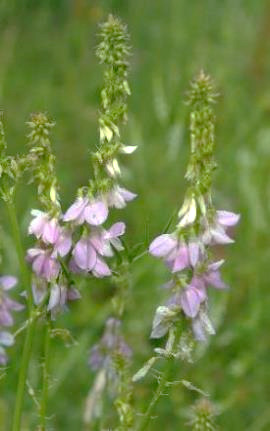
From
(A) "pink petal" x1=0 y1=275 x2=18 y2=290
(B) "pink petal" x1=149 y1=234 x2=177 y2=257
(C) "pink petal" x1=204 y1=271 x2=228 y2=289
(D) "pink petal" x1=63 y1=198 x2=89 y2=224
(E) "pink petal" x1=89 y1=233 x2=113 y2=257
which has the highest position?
(A) "pink petal" x1=0 y1=275 x2=18 y2=290

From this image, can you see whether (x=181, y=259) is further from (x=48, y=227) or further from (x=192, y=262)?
(x=48, y=227)

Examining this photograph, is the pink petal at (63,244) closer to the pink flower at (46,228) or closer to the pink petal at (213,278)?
the pink flower at (46,228)

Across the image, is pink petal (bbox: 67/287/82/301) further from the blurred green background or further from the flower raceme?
the blurred green background

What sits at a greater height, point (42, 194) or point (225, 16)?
point (225, 16)

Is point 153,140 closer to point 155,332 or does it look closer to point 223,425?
point 223,425

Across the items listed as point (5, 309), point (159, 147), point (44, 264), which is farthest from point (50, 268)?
point (159, 147)

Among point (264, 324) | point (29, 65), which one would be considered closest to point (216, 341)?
point (264, 324)

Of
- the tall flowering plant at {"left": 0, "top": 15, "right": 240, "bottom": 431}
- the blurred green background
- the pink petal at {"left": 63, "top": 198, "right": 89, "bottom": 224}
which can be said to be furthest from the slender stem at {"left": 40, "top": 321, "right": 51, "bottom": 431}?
the blurred green background
